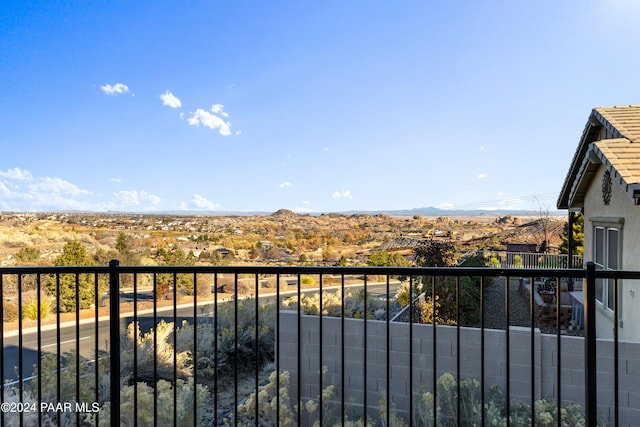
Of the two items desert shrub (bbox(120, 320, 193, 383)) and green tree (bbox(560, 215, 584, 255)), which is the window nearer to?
desert shrub (bbox(120, 320, 193, 383))

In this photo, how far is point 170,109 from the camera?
990 inches

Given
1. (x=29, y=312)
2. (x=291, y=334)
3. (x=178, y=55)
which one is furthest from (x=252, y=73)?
(x=291, y=334)

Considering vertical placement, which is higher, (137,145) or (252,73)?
(252,73)

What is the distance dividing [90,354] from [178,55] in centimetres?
1594

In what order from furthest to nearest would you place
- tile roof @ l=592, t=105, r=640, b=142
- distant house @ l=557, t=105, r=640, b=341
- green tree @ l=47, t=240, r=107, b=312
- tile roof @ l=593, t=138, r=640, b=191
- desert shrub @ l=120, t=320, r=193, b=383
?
green tree @ l=47, t=240, r=107, b=312 → tile roof @ l=592, t=105, r=640, b=142 → desert shrub @ l=120, t=320, r=193, b=383 → distant house @ l=557, t=105, r=640, b=341 → tile roof @ l=593, t=138, r=640, b=191

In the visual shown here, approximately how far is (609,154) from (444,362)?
3.66 meters

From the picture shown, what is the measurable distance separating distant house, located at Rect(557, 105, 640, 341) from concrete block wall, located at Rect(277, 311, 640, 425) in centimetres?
190

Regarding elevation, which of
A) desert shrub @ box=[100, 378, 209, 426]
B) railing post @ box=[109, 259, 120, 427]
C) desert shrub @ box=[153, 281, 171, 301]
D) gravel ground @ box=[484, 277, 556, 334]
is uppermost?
railing post @ box=[109, 259, 120, 427]

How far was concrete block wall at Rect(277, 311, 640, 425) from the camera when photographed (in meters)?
4.12

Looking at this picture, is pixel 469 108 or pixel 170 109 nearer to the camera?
pixel 469 108

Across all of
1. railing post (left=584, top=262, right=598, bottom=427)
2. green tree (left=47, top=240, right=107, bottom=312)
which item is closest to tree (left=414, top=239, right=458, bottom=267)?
green tree (left=47, top=240, right=107, bottom=312)

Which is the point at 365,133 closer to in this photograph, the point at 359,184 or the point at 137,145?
the point at 359,184

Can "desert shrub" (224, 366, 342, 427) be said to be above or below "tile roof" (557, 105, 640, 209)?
below

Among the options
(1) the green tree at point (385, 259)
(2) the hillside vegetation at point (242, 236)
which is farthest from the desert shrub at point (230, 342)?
(2) the hillside vegetation at point (242, 236)
